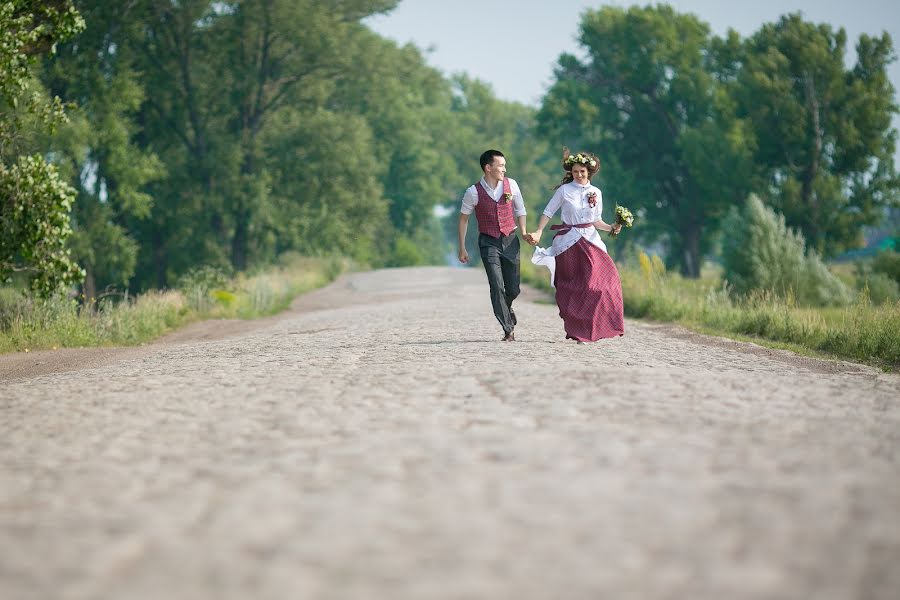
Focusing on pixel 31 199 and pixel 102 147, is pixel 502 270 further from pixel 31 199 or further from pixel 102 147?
pixel 102 147

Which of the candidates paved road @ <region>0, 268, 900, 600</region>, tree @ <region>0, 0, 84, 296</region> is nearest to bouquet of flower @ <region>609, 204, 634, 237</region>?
paved road @ <region>0, 268, 900, 600</region>

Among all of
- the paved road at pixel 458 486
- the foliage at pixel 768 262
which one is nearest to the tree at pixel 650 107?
the foliage at pixel 768 262

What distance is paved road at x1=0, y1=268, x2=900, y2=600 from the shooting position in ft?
10.7

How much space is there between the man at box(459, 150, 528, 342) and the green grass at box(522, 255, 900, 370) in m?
4.21

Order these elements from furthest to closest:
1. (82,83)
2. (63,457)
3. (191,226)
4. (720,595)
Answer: (191,226) < (82,83) < (63,457) < (720,595)

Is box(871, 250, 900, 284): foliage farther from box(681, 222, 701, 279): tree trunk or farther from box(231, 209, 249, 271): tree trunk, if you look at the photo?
box(231, 209, 249, 271): tree trunk

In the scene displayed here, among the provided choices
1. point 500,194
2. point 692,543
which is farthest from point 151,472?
point 500,194

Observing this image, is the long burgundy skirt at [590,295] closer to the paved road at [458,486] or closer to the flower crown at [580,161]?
the flower crown at [580,161]

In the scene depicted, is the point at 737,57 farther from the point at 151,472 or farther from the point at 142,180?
the point at 151,472

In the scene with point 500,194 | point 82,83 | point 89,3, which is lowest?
point 500,194

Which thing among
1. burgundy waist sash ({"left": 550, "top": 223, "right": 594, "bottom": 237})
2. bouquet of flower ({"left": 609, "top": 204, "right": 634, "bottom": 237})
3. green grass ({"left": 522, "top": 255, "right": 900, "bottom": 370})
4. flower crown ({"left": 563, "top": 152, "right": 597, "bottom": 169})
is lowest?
green grass ({"left": 522, "top": 255, "right": 900, "bottom": 370})

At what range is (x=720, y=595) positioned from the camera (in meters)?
3.07

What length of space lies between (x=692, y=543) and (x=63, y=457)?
142 inches

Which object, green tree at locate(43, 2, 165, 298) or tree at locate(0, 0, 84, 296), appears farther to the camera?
green tree at locate(43, 2, 165, 298)
